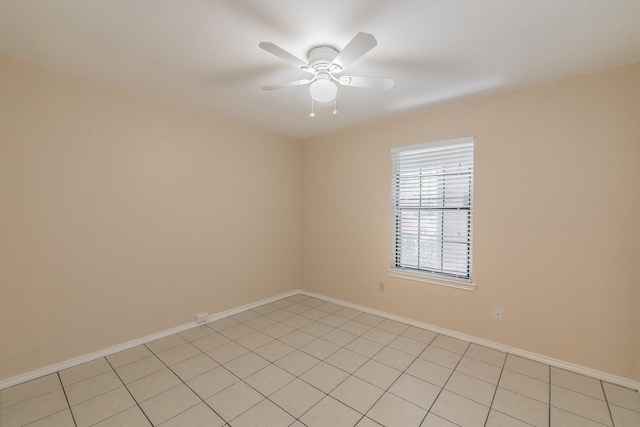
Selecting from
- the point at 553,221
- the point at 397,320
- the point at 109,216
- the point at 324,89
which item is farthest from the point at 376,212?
the point at 109,216

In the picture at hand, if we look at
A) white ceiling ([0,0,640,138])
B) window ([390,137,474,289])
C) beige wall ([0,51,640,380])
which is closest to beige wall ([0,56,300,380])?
beige wall ([0,51,640,380])

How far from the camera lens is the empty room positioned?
1.75 meters

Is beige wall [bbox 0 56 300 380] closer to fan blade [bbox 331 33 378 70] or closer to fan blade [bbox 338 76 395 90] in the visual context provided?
fan blade [bbox 338 76 395 90]

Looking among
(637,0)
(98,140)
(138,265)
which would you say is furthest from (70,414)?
(637,0)

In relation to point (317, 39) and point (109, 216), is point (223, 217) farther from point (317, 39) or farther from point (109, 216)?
point (317, 39)

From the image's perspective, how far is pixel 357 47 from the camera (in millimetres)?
1484

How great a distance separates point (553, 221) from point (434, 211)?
3.38 ft

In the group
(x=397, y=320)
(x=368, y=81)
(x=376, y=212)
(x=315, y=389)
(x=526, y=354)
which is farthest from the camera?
(x=376, y=212)

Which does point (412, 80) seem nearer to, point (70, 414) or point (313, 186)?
point (313, 186)

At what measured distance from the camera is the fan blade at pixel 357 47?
1374 millimetres

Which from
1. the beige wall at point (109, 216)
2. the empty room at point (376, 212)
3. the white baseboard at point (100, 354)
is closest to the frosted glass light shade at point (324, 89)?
the empty room at point (376, 212)

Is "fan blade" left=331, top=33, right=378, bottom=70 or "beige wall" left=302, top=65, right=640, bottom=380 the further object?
"beige wall" left=302, top=65, right=640, bottom=380

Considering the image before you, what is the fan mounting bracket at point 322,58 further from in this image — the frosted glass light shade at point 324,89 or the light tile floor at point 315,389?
the light tile floor at point 315,389

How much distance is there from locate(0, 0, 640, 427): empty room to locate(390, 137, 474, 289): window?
1.0 inches
